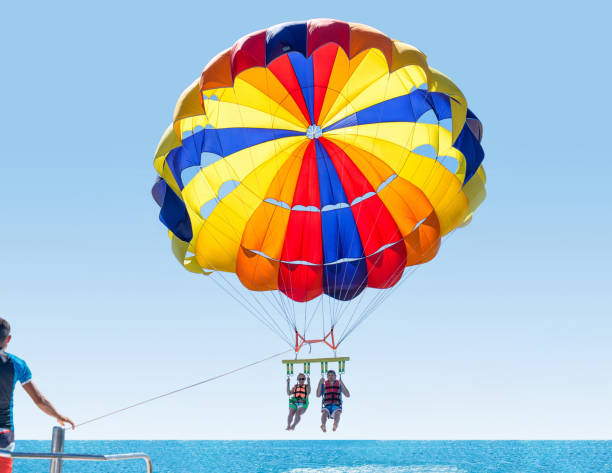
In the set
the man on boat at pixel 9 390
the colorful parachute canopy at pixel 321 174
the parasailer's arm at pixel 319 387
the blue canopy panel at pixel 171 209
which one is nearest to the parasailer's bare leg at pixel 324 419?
the parasailer's arm at pixel 319 387

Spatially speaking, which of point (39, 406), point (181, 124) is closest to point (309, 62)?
point (181, 124)

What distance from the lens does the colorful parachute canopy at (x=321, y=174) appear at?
10.6 m

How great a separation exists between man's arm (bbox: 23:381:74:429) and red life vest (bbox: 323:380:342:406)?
275 inches

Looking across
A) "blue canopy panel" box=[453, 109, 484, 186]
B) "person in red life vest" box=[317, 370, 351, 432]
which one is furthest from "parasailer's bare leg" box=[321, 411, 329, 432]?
"blue canopy panel" box=[453, 109, 484, 186]

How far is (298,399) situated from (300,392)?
0.34ft

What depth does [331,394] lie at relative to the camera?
10344 millimetres

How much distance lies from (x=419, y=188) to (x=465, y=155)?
2.95ft

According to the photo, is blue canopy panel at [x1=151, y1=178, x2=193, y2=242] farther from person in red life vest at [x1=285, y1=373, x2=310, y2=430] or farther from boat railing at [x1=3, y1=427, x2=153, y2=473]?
boat railing at [x1=3, y1=427, x2=153, y2=473]

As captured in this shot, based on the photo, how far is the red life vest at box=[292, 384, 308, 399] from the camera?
1037 cm

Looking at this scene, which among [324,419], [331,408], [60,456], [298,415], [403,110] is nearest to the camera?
[60,456]

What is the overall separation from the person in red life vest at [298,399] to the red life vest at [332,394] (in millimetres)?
259

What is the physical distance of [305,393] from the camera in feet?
34.0

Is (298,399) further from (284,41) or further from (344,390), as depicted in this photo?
(284,41)

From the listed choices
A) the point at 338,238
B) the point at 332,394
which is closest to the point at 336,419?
the point at 332,394
